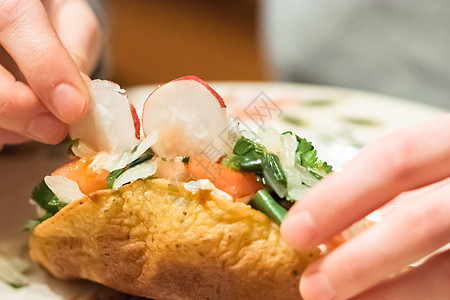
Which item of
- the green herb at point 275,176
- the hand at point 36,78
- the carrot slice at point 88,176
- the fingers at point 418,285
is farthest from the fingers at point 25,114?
the fingers at point 418,285

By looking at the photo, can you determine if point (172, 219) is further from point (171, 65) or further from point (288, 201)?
point (171, 65)

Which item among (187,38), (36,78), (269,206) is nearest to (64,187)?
(36,78)

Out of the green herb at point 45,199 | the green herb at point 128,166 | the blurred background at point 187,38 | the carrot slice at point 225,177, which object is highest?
the carrot slice at point 225,177

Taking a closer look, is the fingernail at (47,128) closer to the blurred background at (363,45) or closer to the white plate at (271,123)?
the white plate at (271,123)

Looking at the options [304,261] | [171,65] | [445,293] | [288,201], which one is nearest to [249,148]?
[288,201]

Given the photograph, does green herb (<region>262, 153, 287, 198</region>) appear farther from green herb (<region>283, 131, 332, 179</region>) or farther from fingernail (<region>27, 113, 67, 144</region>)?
fingernail (<region>27, 113, 67, 144</region>)

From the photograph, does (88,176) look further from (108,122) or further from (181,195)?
(181,195)
